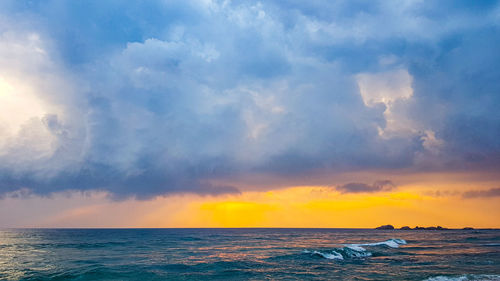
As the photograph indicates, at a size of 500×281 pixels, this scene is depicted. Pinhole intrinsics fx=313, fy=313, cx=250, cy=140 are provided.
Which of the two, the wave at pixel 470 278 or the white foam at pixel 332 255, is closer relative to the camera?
the wave at pixel 470 278

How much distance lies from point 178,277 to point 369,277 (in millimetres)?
17241

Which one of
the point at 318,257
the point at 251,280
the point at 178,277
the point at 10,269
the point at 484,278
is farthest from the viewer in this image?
the point at 318,257

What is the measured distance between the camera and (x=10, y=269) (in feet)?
111

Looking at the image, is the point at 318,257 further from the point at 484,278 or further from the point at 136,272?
the point at 136,272

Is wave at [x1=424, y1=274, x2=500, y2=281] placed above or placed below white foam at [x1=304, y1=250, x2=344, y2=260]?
above

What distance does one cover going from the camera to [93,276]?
1161 inches

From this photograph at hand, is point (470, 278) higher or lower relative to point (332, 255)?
higher

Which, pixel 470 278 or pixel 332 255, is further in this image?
pixel 332 255

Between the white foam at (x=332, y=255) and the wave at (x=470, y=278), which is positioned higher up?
the wave at (x=470, y=278)

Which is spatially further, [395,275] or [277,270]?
[277,270]

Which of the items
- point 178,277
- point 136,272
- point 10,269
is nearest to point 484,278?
point 178,277

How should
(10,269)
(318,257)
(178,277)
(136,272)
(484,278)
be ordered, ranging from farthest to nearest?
(318,257), (10,269), (136,272), (178,277), (484,278)

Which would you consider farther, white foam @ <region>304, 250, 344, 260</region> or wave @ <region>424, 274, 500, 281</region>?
white foam @ <region>304, 250, 344, 260</region>

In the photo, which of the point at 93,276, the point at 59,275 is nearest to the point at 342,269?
the point at 93,276
